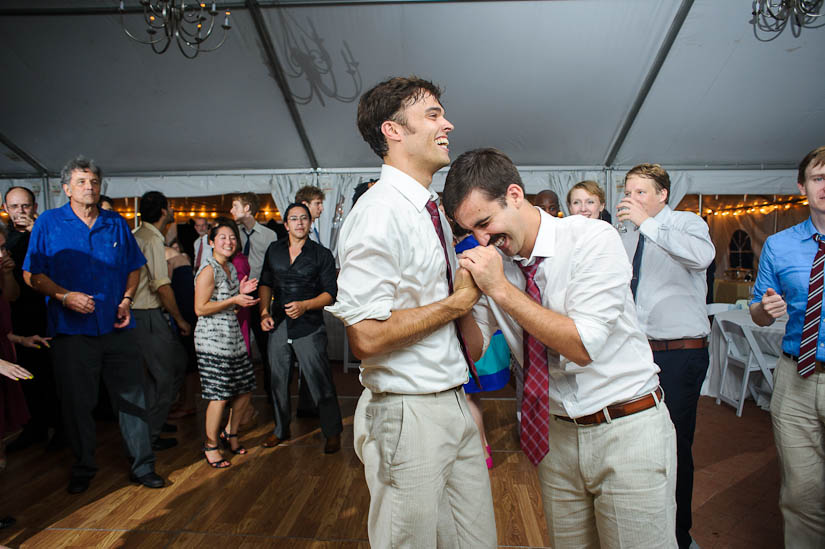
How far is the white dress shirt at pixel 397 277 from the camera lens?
3.80 feet

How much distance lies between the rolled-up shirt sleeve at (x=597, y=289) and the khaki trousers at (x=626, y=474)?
0.80 ft

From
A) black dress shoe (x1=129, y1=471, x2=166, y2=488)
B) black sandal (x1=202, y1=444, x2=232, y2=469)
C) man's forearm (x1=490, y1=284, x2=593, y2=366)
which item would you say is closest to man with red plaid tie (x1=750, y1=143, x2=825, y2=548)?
man's forearm (x1=490, y1=284, x2=593, y2=366)

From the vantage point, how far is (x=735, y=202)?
24.9ft

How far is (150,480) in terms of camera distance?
291 centimetres

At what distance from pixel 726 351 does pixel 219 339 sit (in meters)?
4.20

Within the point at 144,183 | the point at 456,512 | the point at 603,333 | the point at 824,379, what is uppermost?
the point at 144,183

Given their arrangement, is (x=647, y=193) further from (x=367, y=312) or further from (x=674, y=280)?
(x=367, y=312)

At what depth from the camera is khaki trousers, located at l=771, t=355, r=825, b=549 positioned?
175 centimetres

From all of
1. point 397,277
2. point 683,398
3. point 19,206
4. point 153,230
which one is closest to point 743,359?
point 683,398

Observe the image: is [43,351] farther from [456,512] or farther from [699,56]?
[699,56]

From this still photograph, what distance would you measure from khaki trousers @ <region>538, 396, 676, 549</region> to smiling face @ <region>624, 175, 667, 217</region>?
1.14 m

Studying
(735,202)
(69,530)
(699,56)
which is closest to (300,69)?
(699,56)

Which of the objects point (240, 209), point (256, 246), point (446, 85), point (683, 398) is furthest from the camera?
point (446, 85)

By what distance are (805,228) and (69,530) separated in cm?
347
